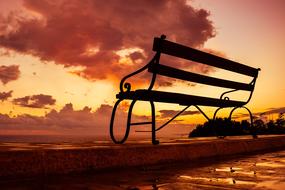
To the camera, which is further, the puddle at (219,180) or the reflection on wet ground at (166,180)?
the puddle at (219,180)

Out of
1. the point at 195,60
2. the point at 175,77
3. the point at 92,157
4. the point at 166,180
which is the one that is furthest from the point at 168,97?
the point at 166,180

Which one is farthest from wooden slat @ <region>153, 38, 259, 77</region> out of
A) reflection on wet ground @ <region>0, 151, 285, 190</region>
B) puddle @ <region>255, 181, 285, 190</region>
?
puddle @ <region>255, 181, 285, 190</region>

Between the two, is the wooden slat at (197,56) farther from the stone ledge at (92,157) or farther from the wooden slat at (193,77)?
the stone ledge at (92,157)

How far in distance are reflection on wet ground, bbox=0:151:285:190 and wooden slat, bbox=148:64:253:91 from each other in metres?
1.36

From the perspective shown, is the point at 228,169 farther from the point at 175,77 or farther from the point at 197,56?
the point at 197,56

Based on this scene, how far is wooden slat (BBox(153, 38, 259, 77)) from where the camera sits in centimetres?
505

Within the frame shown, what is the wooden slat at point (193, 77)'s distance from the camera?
5.06 meters

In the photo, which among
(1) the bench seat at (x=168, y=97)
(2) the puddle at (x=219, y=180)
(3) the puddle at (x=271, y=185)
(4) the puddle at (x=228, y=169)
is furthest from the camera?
(1) the bench seat at (x=168, y=97)

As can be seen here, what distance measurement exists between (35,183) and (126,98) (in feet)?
7.50

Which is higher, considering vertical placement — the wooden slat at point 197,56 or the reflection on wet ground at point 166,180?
the wooden slat at point 197,56

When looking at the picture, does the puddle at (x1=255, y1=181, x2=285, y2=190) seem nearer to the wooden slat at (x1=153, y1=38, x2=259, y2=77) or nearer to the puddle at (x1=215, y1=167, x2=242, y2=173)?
the puddle at (x1=215, y1=167, x2=242, y2=173)

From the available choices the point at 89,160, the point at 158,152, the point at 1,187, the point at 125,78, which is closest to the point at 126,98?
the point at 125,78

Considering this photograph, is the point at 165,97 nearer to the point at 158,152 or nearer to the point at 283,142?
the point at 158,152

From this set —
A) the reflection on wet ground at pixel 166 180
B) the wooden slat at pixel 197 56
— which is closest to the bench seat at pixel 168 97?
the wooden slat at pixel 197 56
